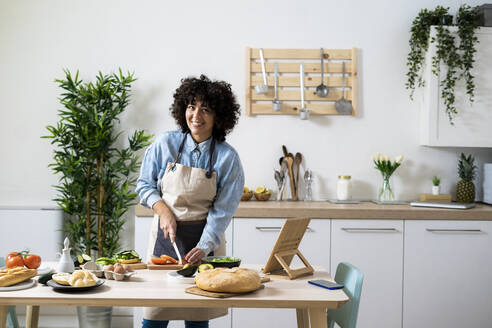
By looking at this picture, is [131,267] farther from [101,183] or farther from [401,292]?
[401,292]

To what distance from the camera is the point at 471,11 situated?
4.03 meters

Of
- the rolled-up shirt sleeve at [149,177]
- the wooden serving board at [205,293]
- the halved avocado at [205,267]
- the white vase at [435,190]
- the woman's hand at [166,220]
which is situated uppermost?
the rolled-up shirt sleeve at [149,177]

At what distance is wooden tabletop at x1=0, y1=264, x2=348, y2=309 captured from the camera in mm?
1825

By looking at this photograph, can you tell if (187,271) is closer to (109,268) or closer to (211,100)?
(109,268)

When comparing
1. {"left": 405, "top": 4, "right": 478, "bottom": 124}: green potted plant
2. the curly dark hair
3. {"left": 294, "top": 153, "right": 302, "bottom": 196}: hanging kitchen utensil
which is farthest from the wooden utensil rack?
the curly dark hair

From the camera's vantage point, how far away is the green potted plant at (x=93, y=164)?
13.0 feet

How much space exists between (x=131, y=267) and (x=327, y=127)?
7.87 ft

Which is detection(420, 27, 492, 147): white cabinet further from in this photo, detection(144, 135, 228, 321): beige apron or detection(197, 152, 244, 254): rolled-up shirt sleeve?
detection(144, 135, 228, 321): beige apron

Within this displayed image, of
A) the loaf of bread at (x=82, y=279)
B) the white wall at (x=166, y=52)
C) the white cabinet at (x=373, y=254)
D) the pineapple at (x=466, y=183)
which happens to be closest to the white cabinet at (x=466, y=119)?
the pineapple at (x=466, y=183)

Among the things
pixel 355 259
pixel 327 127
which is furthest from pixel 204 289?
pixel 327 127

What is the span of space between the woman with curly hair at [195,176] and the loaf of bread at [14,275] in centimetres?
64

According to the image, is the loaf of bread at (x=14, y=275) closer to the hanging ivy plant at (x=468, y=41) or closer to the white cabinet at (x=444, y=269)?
the white cabinet at (x=444, y=269)

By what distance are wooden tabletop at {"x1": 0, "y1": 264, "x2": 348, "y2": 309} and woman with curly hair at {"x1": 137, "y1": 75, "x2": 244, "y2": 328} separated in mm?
568

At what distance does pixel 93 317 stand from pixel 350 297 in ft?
6.72
